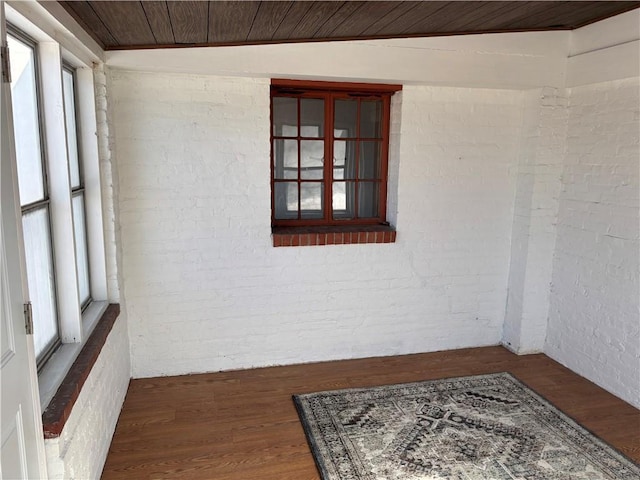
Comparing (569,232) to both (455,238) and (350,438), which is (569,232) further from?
(350,438)

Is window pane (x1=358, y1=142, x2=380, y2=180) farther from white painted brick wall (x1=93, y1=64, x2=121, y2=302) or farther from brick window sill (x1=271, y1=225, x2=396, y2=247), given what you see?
white painted brick wall (x1=93, y1=64, x2=121, y2=302)

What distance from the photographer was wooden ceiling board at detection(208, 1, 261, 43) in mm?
2297

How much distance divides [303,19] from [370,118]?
1.44 metres

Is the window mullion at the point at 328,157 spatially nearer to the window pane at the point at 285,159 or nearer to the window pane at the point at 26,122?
the window pane at the point at 285,159

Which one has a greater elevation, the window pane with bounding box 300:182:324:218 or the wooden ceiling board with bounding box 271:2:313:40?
the wooden ceiling board with bounding box 271:2:313:40

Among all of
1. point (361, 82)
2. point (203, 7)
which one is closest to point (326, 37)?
point (361, 82)

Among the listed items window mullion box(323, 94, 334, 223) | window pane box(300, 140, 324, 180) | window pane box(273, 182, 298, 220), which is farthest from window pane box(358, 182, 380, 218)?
window pane box(273, 182, 298, 220)

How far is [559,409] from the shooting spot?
330 centimetres

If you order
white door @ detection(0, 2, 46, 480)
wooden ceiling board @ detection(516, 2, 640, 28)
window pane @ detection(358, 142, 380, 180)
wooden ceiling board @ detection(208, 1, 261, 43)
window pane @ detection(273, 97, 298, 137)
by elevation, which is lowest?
white door @ detection(0, 2, 46, 480)

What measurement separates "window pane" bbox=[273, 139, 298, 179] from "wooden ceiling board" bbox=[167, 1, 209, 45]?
103 cm

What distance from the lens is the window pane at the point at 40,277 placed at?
2062mm

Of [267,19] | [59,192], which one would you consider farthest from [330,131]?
[59,192]

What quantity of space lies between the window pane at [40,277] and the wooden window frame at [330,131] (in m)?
1.89

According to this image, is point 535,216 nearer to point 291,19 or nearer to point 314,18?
point 314,18
